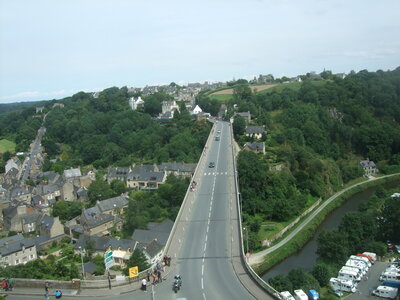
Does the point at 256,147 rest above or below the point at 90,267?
above

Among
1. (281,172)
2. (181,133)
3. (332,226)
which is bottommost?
(332,226)

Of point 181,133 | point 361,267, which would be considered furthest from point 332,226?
point 181,133

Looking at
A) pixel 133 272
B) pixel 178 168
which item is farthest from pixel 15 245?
pixel 133 272

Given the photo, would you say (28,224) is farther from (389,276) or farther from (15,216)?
(389,276)

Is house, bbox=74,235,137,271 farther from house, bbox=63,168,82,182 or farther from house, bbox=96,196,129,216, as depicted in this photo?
house, bbox=63,168,82,182

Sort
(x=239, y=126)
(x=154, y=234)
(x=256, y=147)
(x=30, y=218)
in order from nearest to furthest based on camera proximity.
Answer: (x=154, y=234)
(x=30, y=218)
(x=256, y=147)
(x=239, y=126)

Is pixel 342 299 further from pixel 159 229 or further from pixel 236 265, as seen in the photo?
pixel 159 229
